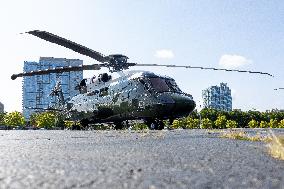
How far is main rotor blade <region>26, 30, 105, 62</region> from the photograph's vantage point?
18.7 meters

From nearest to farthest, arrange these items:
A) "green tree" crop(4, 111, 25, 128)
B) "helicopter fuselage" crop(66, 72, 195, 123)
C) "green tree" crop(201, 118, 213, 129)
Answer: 1. "helicopter fuselage" crop(66, 72, 195, 123)
2. "green tree" crop(201, 118, 213, 129)
3. "green tree" crop(4, 111, 25, 128)

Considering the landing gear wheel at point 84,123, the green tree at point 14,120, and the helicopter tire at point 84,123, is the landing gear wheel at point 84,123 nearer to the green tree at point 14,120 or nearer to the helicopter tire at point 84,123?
Answer: the helicopter tire at point 84,123

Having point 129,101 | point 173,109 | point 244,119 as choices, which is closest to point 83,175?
point 173,109

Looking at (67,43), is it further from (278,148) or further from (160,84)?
(278,148)

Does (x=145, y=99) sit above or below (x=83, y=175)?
above

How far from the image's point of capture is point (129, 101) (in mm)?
19031

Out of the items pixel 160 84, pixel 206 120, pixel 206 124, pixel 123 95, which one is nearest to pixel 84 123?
pixel 123 95

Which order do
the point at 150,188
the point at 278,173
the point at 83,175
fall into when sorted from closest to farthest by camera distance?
1. the point at 150,188
2. the point at 83,175
3. the point at 278,173

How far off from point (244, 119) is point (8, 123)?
64.9 meters

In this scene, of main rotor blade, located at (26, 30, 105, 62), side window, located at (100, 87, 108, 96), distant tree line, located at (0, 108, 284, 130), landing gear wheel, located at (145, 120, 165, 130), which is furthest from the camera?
distant tree line, located at (0, 108, 284, 130)

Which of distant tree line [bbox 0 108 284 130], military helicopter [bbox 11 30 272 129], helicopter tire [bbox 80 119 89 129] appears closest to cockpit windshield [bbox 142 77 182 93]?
military helicopter [bbox 11 30 272 129]

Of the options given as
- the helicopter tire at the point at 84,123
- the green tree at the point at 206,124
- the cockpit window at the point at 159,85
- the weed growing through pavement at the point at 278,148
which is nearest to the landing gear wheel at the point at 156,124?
the cockpit window at the point at 159,85

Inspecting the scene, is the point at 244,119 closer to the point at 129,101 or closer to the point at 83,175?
the point at 129,101

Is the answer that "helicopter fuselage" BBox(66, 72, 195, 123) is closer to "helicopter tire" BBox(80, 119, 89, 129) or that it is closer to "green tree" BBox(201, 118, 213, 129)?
"helicopter tire" BBox(80, 119, 89, 129)
